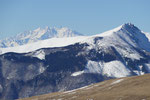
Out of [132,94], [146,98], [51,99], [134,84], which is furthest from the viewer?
[51,99]

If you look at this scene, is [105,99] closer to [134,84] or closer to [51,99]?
[134,84]

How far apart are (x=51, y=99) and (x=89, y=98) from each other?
34.2 m

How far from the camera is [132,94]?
5374 inches

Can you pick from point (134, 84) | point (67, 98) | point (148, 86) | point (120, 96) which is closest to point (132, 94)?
point (120, 96)

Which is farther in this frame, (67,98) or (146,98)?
(67,98)

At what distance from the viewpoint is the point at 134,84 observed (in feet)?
536

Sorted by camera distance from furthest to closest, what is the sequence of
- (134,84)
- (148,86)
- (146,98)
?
(134,84) < (148,86) < (146,98)

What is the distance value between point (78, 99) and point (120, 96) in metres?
24.5

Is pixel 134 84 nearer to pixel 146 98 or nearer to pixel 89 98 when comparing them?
pixel 89 98

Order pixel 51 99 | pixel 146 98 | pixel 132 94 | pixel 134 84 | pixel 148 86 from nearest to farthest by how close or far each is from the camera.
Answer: pixel 146 98
pixel 132 94
pixel 148 86
pixel 134 84
pixel 51 99

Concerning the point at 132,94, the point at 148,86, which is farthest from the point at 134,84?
the point at 132,94

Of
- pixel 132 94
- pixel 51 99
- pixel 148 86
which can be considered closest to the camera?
pixel 132 94

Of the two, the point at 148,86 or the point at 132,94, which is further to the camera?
the point at 148,86

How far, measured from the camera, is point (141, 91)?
139375 millimetres
